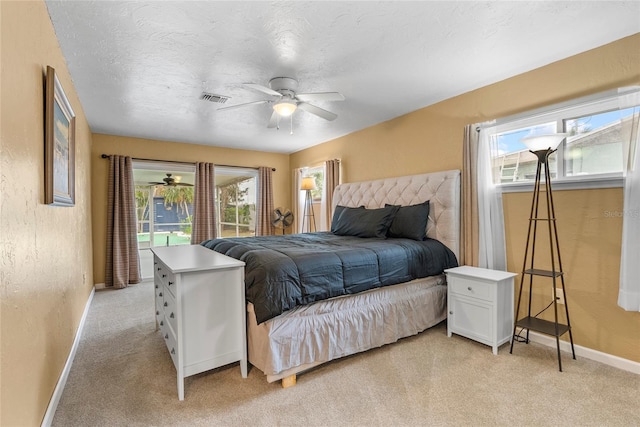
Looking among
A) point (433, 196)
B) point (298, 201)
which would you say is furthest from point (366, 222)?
point (298, 201)

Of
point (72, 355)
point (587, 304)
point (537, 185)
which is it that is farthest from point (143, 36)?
point (587, 304)

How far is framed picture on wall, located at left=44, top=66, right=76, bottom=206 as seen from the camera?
1.71 meters

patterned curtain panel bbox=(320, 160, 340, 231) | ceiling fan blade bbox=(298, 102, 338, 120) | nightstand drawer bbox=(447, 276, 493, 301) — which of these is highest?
ceiling fan blade bbox=(298, 102, 338, 120)

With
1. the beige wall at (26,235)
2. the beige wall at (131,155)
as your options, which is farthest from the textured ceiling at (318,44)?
the beige wall at (131,155)

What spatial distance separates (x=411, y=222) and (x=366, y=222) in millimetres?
521

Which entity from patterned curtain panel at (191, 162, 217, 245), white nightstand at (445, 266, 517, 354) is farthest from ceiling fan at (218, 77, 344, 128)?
patterned curtain panel at (191, 162, 217, 245)

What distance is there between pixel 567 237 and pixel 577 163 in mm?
609

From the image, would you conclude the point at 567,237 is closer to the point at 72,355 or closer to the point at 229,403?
Answer: the point at 229,403

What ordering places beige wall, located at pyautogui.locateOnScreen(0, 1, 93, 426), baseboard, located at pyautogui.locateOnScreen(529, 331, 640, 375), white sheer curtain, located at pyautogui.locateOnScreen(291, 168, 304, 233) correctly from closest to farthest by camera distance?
beige wall, located at pyautogui.locateOnScreen(0, 1, 93, 426) < baseboard, located at pyautogui.locateOnScreen(529, 331, 640, 375) < white sheer curtain, located at pyautogui.locateOnScreen(291, 168, 304, 233)

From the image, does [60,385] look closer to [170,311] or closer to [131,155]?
[170,311]

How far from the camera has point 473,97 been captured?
314cm

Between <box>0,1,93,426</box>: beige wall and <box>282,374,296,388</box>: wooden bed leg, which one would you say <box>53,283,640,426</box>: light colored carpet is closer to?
<box>282,374,296,388</box>: wooden bed leg

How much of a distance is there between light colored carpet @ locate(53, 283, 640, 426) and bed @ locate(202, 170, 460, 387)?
0.52 ft

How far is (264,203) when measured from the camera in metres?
6.06
